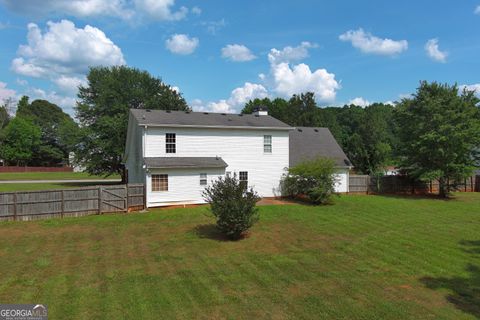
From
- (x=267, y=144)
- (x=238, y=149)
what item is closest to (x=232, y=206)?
(x=238, y=149)

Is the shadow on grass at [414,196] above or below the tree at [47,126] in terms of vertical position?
below

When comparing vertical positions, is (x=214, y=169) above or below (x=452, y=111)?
below

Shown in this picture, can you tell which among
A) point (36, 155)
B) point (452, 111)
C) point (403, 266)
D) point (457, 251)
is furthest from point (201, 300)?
point (36, 155)

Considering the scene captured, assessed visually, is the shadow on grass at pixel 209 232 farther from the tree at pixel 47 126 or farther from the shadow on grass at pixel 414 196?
the tree at pixel 47 126

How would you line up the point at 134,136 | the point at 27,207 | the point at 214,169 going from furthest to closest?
the point at 134,136 < the point at 214,169 < the point at 27,207

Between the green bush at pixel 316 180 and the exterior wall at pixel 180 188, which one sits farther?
the green bush at pixel 316 180

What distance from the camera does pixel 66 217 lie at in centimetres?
1812

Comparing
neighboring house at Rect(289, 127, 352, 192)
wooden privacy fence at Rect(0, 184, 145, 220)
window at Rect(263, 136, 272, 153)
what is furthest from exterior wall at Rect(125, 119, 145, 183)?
neighboring house at Rect(289, 127, 352, 192)

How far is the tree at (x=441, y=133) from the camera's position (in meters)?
25.4

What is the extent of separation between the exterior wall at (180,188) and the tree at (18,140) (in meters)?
60.9

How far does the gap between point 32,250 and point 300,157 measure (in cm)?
1999

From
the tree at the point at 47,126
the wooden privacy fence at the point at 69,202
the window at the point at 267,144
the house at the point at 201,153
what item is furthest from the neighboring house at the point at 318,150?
the tree at the point at 47,126

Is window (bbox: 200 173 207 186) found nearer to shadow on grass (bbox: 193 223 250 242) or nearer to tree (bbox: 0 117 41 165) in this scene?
shadow on grass (bbox: 193 223 250 242)

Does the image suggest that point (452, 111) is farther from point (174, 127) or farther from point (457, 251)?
point (174, 127)
